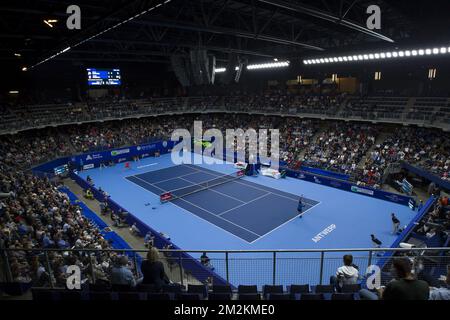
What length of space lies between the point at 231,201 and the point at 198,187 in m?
4.84

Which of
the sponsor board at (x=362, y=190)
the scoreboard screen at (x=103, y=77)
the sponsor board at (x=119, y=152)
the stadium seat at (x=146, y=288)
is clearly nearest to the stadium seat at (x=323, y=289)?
the stadium seat at (x=146, y=288)

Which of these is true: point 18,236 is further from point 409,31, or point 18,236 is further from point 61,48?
point 409,31

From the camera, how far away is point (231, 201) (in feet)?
84.4

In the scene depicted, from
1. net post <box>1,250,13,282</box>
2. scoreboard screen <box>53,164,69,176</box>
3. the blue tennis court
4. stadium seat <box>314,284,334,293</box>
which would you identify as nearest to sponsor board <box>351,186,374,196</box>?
the blue tennis court

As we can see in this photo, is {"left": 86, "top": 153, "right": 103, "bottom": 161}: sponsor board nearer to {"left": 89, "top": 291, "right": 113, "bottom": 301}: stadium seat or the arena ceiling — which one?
the arena ceiling

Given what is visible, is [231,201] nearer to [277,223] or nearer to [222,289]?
[277,223]

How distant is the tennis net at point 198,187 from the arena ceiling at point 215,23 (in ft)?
43.9

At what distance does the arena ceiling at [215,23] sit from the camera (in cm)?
1744

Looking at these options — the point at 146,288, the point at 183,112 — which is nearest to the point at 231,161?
the point at 183,112

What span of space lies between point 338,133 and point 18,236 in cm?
3289

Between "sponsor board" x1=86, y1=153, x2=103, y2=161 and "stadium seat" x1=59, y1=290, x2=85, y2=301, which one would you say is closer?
"stadium seat" x1=59, y1=290, x2=85, y2=301

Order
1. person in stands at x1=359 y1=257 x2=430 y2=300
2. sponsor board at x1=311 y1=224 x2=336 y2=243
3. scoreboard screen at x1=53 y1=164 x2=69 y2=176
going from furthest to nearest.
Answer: scoreboard screen at x1=53 y1=164 x2=69 y2=176 → sponsor board at x1=311 y1=224 x2=336 y2=243 → person in stands at x1=359 y1=257 x2=430 y2=300

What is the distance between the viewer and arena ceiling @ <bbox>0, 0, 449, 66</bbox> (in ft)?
57.2
